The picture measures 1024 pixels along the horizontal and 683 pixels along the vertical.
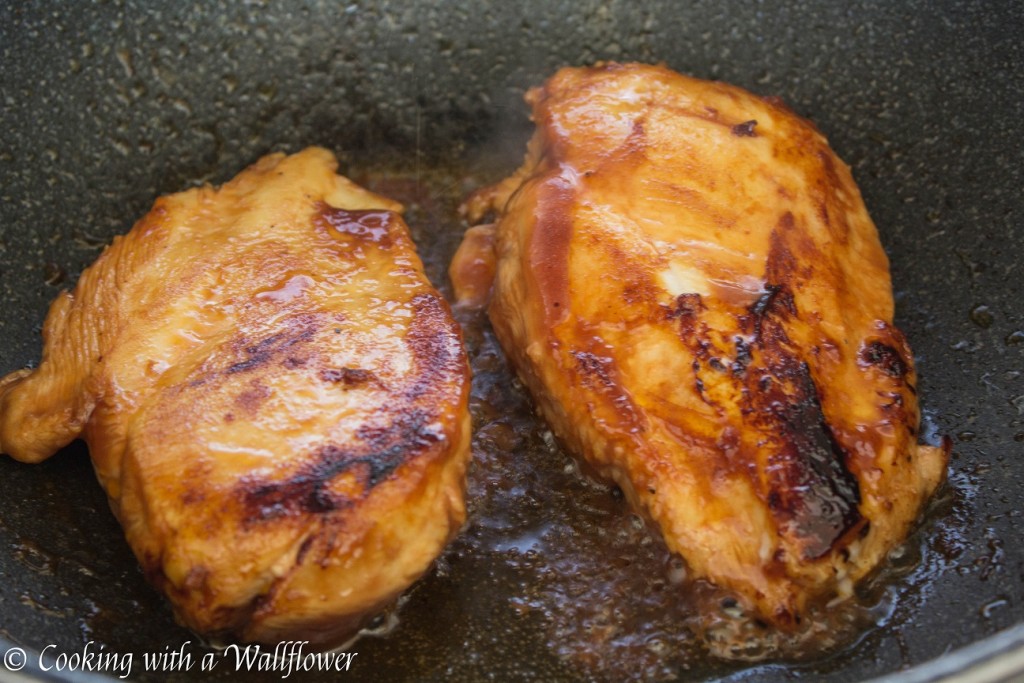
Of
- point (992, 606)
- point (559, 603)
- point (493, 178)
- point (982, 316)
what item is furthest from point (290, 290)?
point (982, 316)

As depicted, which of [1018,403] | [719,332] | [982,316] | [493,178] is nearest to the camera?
[719,332]

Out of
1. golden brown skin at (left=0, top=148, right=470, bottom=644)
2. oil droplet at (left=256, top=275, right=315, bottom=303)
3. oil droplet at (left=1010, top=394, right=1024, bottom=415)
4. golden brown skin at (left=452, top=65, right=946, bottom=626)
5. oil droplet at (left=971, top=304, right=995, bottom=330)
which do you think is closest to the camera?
golden brown skin at (left=0, top=148, right=470, bottom=644)

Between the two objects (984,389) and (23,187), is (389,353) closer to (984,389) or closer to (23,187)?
(23,187)

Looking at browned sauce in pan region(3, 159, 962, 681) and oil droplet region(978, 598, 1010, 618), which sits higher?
oil droplet region(978, 598, 1010, 618)

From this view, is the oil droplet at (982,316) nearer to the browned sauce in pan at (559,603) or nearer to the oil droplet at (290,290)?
the browned sauce in pan at (559,603)

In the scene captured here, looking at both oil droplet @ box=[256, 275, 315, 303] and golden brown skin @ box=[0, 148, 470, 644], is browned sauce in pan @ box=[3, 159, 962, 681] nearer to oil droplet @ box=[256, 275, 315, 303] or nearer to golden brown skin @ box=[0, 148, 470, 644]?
golden brown skin @ box=[0, 148, 470, 644]

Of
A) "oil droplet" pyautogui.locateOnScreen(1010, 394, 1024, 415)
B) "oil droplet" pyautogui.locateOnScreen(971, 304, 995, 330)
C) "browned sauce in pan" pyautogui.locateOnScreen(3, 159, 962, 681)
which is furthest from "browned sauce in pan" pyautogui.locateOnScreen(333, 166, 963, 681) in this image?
"oil droplet" pyautogui.locateOnScreen(971, 304, 995, 330)

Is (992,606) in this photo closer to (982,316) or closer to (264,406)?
(982,316)
